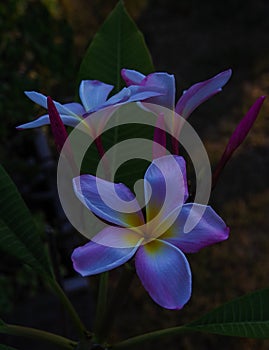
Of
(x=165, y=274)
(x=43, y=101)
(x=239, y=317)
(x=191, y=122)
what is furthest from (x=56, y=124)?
(x=191, y=122)

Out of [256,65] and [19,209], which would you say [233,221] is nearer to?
Result: [256,65]

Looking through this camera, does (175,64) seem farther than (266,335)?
Yes

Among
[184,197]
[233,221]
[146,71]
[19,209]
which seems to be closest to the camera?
[184,197]

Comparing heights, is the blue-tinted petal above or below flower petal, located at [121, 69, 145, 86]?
below

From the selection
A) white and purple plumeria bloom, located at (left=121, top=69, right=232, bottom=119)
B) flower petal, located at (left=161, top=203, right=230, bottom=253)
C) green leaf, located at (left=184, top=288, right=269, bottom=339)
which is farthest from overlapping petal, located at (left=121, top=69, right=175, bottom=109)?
green leaf, located at (left=184, top=288, right=269, bottom=339)

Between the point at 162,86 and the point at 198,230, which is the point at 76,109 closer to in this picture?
the point at 162,86

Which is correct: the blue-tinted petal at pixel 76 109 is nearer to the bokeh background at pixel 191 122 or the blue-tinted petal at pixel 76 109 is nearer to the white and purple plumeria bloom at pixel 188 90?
the white and purple plumeria bloom at pixel 188 90

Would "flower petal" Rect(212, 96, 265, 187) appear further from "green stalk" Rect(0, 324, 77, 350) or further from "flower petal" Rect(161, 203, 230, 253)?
"green stalk" Rect(0, 324, 77, 350)

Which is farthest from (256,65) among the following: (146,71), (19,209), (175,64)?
(19,209)

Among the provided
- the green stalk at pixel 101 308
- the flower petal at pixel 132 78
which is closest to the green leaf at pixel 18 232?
the green stalk at pixel 101 308
